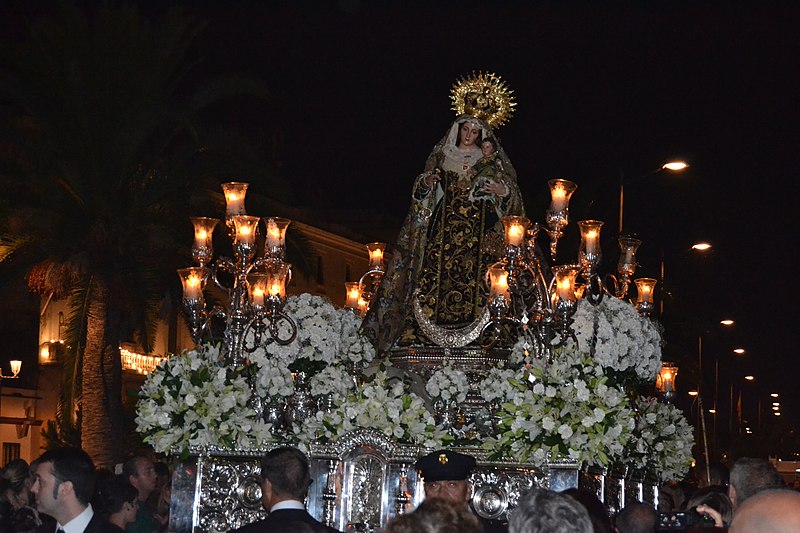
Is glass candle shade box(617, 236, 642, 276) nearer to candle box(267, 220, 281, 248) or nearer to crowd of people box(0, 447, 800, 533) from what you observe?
candle box(267, 220, 281, 248)

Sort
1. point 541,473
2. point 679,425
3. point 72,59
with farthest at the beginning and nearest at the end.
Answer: point 72,59
point 679,425
point 541,473

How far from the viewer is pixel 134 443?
31578 millimetres

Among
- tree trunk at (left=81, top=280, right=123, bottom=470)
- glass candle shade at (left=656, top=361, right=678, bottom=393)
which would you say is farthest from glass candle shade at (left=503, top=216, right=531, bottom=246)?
tree trunk at (left=81, top=280, right=123, bottom=470)

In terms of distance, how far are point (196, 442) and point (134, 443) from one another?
19806mm

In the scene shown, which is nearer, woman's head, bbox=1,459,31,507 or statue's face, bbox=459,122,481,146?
woman's head, bbox=1,459,31,507

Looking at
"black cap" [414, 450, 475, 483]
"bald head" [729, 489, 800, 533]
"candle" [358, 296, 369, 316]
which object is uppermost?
"candle" [358, 296, 369, 316]

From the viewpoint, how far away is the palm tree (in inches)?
848

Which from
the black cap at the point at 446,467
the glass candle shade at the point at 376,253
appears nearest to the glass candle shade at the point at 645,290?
the glass candle shade at the point at 376,253

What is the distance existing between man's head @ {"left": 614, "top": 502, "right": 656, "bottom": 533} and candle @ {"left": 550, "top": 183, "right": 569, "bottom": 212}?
220 inches

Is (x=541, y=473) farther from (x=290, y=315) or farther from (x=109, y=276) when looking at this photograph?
(x=109, y=276)

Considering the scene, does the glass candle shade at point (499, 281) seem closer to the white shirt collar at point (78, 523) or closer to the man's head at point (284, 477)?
the man's head at point (284, 477)

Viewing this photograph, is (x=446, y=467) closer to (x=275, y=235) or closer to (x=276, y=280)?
(x=276, y=280)

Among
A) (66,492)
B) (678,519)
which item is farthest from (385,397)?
(66,492)

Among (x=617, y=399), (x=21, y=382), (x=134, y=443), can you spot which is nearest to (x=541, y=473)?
(x=617, y=399)
